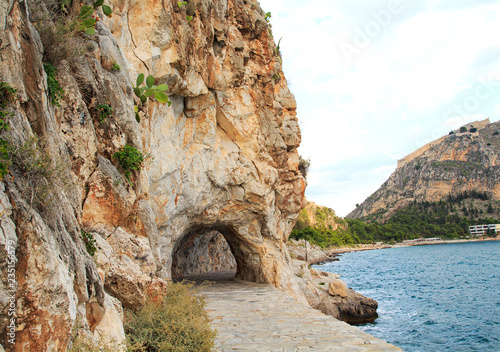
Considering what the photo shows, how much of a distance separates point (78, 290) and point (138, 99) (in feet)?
19.7

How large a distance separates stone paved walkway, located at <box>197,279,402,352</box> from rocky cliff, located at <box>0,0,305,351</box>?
7.08 ft

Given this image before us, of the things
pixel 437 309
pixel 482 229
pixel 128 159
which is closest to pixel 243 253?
pixel 128 159

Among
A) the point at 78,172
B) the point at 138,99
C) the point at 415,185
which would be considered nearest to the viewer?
the point at 78,172

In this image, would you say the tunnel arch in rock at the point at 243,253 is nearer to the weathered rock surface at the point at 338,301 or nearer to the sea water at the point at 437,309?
the weathered rock surface at the point at 338,301

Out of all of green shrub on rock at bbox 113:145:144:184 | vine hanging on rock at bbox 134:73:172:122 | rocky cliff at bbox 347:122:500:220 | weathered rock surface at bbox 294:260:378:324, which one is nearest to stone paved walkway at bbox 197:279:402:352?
green shrub on rock at bbox 113:145:144:184

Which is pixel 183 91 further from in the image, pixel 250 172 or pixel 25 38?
pixel 25 38

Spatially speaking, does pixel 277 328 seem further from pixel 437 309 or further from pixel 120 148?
pixel 437 309

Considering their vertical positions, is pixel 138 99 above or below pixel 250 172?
above

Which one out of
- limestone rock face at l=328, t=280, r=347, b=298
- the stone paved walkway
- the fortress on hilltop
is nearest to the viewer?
the stone paved walkway

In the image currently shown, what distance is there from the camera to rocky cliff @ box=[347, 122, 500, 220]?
384ft

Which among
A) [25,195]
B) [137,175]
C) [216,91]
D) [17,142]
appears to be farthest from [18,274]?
[216,91]

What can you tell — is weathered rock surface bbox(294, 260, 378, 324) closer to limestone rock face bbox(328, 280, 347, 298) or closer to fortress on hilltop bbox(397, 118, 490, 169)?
limestone rock face bbox(328, 280, 347, 298)

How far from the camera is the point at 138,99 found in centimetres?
911

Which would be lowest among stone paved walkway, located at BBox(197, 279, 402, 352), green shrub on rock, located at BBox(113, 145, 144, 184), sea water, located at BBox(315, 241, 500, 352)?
sea water, located at BBox(315, 241, 500, 352)
